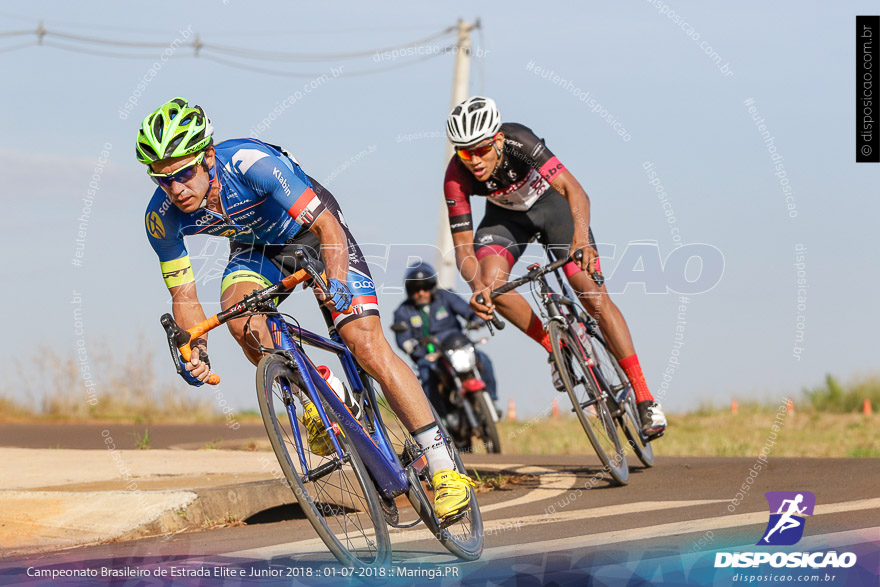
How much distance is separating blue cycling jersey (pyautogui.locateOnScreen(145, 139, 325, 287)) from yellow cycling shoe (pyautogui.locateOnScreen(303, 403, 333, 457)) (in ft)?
2.70

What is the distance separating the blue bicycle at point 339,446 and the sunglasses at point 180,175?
69cm

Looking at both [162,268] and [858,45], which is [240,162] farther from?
[858,45]

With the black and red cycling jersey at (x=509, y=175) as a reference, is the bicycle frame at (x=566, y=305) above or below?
below

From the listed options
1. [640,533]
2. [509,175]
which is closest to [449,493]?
[640,533]

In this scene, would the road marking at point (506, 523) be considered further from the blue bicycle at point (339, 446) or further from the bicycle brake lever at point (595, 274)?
the bicycle brake lever at point (595, 274)

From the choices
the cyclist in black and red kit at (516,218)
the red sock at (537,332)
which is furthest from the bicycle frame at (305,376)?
the red sock at (537,332)

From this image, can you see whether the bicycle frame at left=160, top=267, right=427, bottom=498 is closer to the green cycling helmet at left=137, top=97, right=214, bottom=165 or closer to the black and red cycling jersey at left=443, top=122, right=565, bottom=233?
the green cycling helmet at left=137, top=97, right=214, bottom=165

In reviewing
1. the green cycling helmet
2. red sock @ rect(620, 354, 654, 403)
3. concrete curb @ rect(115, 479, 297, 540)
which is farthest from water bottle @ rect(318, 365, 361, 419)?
red sock @ rect(620, 354, 654, 403)

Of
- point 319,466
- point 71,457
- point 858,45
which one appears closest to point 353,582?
point 319,466

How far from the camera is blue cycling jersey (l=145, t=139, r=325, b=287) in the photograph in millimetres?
4832

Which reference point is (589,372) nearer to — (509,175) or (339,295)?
(509,175)

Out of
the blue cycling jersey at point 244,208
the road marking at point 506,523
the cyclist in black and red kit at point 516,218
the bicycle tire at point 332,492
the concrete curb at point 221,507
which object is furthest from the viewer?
the cyclist in black and red kit at point 516,218

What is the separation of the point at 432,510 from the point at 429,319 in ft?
23.7

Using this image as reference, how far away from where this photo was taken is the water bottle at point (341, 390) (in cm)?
501
